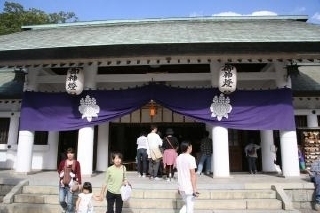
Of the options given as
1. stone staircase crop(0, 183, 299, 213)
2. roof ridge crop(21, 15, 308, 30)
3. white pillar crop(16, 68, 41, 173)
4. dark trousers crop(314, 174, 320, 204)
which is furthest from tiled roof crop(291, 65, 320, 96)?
white pillar crop(16, 68, 41, 173)

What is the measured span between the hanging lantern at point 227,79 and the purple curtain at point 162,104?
446 mm

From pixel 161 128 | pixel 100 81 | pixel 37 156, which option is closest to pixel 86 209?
pixel 100 81

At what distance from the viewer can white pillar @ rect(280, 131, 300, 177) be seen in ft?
32.2

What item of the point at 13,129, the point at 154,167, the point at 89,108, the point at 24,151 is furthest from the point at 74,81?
the point at 13,129

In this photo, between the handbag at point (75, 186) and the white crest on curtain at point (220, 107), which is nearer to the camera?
the handbag at point (75, 186)

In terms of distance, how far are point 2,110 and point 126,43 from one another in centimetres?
850

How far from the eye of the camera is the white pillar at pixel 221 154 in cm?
963

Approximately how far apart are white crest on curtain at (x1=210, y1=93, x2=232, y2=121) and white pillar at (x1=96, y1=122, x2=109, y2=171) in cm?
501

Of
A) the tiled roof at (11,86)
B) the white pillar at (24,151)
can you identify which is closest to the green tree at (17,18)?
the tiled roof at (11,86)

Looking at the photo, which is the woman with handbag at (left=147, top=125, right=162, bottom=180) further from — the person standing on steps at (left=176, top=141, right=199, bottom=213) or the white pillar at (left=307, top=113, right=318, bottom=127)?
the white pillar at (left=307, top=113, right=318, bottom=127)

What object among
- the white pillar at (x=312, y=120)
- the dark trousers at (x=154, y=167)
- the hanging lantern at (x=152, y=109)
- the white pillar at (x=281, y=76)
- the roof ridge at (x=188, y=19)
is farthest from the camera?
the roof ridge at (x=188, y=19)

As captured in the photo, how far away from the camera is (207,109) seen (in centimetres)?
1002

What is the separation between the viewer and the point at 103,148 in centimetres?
1225

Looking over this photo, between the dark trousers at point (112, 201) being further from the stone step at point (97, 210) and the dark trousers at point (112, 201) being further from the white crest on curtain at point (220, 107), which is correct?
the white crest on curtain at point (220, 107)
